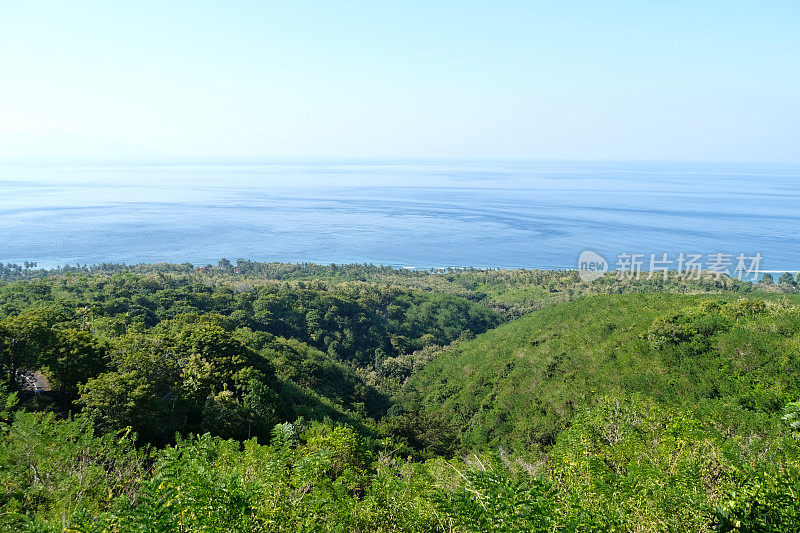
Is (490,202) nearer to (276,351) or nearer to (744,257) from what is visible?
(744,257)

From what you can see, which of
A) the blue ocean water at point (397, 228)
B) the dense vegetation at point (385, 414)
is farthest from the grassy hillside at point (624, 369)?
the blue ocean water at point (397, 228)

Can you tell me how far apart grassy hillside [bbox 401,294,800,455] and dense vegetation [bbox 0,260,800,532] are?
0.45ft

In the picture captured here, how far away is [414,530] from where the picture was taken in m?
8.38

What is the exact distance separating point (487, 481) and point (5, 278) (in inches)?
3269

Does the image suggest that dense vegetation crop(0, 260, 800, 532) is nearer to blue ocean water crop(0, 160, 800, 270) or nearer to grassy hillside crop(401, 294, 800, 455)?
grassy hillside crop(401, 294, 800, 455)

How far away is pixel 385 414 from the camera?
36.8 m

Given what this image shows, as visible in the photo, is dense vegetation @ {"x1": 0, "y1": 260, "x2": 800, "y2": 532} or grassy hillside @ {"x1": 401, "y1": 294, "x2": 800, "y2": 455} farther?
grassy hillside @ {"x1": 401, "y1": 294, "x2": 800, "y2": 455}

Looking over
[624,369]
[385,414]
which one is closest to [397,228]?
[385,414]

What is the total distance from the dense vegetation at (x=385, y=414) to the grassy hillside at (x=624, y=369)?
0.45 feet

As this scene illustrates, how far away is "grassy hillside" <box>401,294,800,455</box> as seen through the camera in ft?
68.0

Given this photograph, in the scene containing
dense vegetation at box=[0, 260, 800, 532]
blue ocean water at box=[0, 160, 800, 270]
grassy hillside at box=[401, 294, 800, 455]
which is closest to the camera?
dense vegetation at box=[0, 260, 800, 532]

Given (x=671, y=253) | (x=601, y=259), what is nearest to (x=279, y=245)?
(x=601, y=259)

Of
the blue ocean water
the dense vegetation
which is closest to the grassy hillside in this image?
the dense vegetation

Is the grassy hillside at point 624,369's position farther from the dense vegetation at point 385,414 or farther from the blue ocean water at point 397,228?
the blue ocean water at point 397,228
